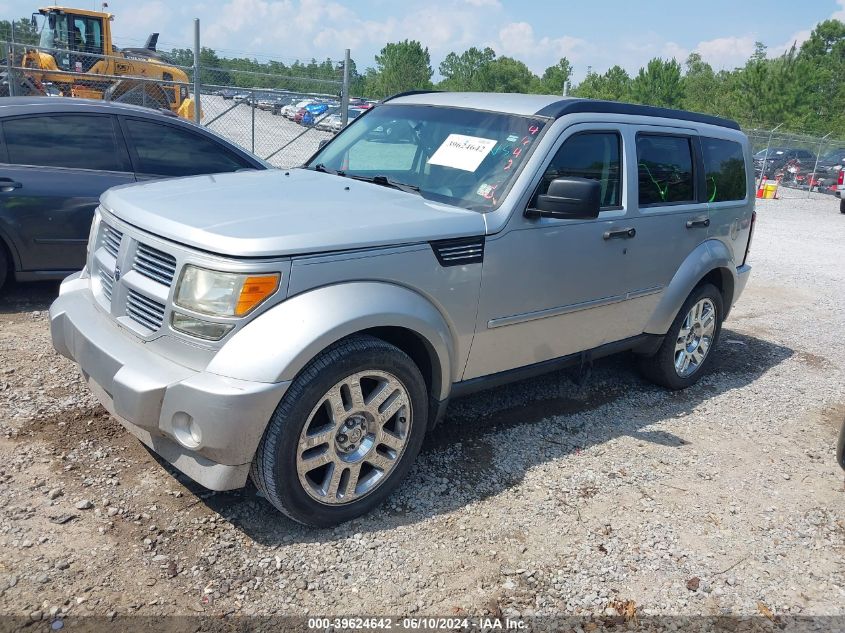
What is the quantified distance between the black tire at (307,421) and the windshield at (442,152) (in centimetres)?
99

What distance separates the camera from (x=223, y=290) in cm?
281

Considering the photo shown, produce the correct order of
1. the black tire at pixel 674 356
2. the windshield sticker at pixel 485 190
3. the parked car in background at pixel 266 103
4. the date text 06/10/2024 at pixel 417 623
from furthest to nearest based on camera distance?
the parked car in background at pixel 266 103 → the black tire at pixel 674 356 → the windshield sticker at pixel 485 190 → the date text 06/10/2024 at pixel 417 623

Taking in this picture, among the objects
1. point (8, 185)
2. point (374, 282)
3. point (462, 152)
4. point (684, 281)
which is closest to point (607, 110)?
point (462, 152)

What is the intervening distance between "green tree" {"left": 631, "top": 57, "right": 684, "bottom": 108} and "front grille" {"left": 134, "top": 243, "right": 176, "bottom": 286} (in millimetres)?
44683

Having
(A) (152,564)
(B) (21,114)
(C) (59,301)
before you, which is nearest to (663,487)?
(A) (152,564)

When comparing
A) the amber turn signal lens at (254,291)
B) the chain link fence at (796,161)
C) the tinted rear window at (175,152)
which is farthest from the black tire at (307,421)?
the chain link fence at (796,161)

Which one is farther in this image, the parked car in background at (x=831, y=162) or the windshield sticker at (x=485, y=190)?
the parked car in background at (x=831, y=162)

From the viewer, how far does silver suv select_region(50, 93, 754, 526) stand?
9.27 feet

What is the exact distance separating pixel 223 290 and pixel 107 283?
95cm

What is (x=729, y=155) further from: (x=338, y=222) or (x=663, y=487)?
(x=338, y=222)

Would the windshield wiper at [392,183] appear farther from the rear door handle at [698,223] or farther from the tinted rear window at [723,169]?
the tinted rear window at [723,169]

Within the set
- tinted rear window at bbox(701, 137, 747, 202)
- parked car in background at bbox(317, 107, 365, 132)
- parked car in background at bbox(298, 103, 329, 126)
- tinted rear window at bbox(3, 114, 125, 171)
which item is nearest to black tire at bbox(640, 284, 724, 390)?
tinted rear window at bbox(701, 137, 747, 202)

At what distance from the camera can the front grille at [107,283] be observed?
10.9ft

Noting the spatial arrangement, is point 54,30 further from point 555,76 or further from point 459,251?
point 555,76
